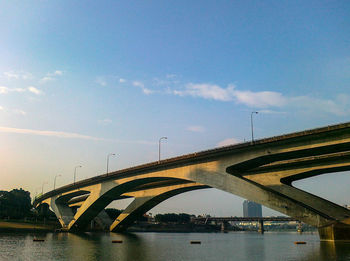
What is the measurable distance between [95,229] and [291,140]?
8035cm

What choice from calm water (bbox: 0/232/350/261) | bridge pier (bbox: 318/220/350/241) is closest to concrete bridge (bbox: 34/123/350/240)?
bridge pier (bbox: 318/220/350/241)

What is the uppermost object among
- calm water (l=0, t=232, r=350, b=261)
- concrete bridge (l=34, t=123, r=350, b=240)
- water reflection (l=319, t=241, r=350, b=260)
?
concrete bridge (l=34, t=123, r=350, b=240)

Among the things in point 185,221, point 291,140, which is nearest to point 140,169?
point 291,140

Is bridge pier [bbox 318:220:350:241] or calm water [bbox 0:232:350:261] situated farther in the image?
bridge pier [bbox 318:220:350:241]

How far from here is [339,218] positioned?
141ft

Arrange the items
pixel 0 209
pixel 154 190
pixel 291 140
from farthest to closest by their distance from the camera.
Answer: pixel 0 209 → pixel 154 190 → pixel 291 140

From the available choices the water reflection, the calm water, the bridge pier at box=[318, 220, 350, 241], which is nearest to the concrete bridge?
the bridge pier at box=[318, 220, 350, 241]

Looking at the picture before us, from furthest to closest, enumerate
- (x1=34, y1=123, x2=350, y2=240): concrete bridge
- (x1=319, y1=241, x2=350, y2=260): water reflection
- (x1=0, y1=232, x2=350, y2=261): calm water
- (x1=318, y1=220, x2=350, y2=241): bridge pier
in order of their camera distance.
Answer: (x1=34, y1=123, x2=350, y2=240): concrete bridge
(x1=318, y1=220, x2=350, y2=241): bridge pier
(x1=0, y1=232, x2=350, y2=261): calm water
(x1=319, y1=241, x2=350, y2=260): water reflection

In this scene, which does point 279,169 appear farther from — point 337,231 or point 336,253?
point 336,253

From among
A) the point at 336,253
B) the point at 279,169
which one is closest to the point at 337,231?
the point at 336,253

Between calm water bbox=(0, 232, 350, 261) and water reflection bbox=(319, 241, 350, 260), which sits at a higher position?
water reflection bbox=(319, 241, 350, 260)

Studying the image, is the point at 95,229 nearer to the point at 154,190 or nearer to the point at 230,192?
the point at 154,190

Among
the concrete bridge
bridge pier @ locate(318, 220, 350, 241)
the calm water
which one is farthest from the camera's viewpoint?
the concrete bridge

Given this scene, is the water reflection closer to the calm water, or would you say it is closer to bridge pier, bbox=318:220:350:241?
the calm water
